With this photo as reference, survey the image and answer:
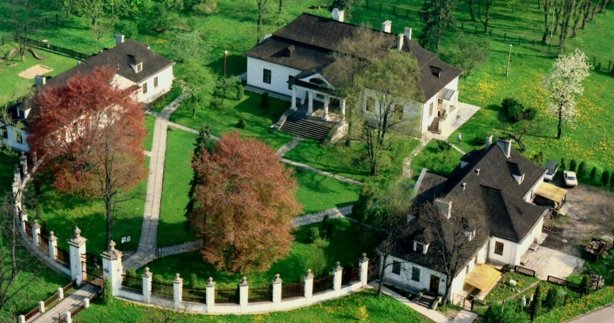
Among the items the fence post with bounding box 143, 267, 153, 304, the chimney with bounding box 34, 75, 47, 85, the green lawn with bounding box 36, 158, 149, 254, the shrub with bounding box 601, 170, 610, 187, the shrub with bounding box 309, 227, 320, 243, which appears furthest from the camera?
the chimney with bounding box 34, 75, 47, 85

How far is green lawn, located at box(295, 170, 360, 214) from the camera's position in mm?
89250

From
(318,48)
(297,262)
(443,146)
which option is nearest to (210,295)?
(297,262)

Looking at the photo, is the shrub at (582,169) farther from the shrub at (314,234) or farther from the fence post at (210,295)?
the fence post at (210,295)

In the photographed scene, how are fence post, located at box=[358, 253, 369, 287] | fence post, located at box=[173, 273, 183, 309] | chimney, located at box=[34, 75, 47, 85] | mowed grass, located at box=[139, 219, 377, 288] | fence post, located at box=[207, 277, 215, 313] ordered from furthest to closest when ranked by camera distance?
chimney, located at box=[34, 75, 47, 85] → mowed grass, located at box=[139, 219, 377, 288] → fence post, located at box=[358, 253, 369, 287] → fence post, located at box=[173, 273, 183, 309] → fence post, located at box=[207, 277, 215, 313]

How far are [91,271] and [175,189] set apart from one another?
52.2ft

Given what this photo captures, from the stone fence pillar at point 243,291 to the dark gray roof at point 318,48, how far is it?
3497 centimetres

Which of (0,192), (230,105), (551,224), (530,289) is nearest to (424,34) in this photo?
(230,105)

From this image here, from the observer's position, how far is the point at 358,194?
300ft

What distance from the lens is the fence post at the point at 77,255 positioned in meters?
74.4

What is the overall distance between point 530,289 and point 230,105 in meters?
38.8

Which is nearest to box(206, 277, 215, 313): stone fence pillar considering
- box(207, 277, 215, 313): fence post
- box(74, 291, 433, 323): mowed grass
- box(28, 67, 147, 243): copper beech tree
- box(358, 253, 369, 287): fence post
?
box(207, 277, 215, 313): fence post

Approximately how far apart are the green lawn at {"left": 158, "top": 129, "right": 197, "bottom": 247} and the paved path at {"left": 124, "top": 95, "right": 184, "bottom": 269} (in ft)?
1.44

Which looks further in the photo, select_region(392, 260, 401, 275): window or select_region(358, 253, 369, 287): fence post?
select_region(392, 260, 401, 275): window

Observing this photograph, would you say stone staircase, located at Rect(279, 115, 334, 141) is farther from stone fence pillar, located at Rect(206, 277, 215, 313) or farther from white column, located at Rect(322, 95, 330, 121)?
stone fence pillar, located at Rect(206, 277, 215, 313)
